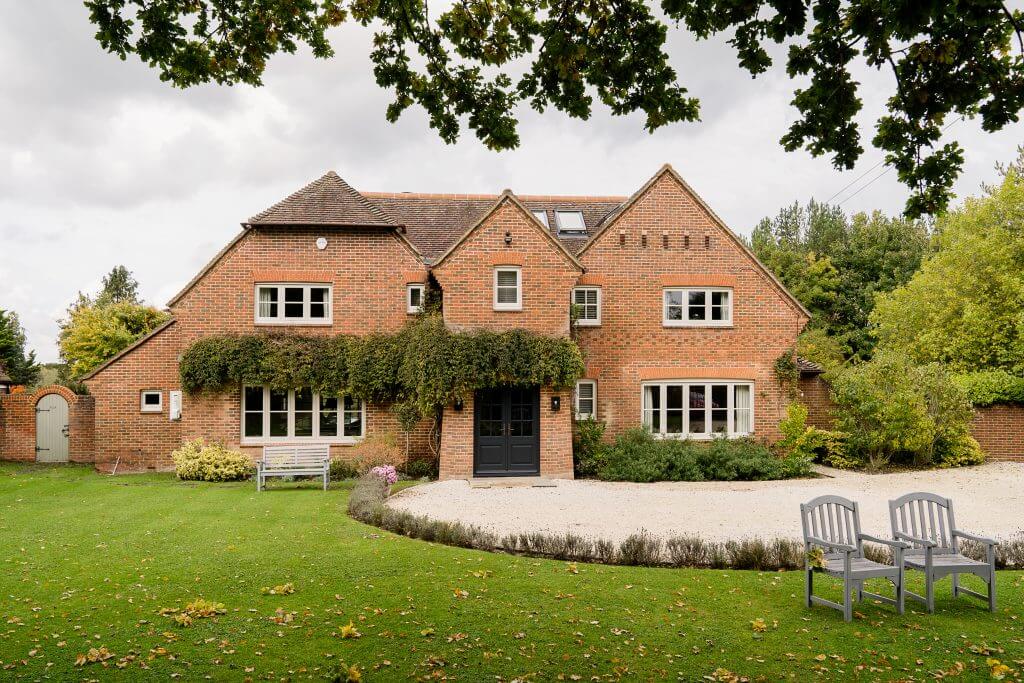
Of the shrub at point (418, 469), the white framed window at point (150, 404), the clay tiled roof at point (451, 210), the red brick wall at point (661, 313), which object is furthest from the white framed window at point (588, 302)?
the white framed window at point (150, 404)

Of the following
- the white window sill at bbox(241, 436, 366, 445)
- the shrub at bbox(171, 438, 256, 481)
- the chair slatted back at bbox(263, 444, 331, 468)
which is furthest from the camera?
the white window sill at bbox(241, 436, 366, 445)

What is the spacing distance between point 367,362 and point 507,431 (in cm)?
429

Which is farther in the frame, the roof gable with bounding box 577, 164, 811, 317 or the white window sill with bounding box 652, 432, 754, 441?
the roof gable with bounding box 577, 164, 811, 317

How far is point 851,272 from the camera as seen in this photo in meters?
43.3

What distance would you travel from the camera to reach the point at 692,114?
729cm

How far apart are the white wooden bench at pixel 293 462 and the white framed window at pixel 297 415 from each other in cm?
56

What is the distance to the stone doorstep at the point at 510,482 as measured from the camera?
56.1 feet

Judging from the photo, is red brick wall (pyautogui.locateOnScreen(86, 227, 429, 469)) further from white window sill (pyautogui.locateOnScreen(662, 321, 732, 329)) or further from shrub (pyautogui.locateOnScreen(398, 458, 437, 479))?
white window sill (pyautogui.locateOnScreen(662, 321, 732, 329))

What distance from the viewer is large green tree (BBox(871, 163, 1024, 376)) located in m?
27.8

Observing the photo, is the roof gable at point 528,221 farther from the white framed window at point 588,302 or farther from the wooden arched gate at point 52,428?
the wooden arched gate at point 52,428

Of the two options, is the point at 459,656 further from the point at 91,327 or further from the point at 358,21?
the point at 91,327

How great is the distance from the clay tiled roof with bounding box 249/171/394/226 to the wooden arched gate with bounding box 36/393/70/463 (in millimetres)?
9481

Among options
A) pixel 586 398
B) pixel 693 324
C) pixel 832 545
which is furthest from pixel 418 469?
pixel 832 545

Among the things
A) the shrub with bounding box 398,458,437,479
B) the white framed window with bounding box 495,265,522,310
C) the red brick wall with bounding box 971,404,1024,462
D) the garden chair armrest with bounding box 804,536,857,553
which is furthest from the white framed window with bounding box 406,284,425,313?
the red brick wall with bounding box 971,404,1024,462
